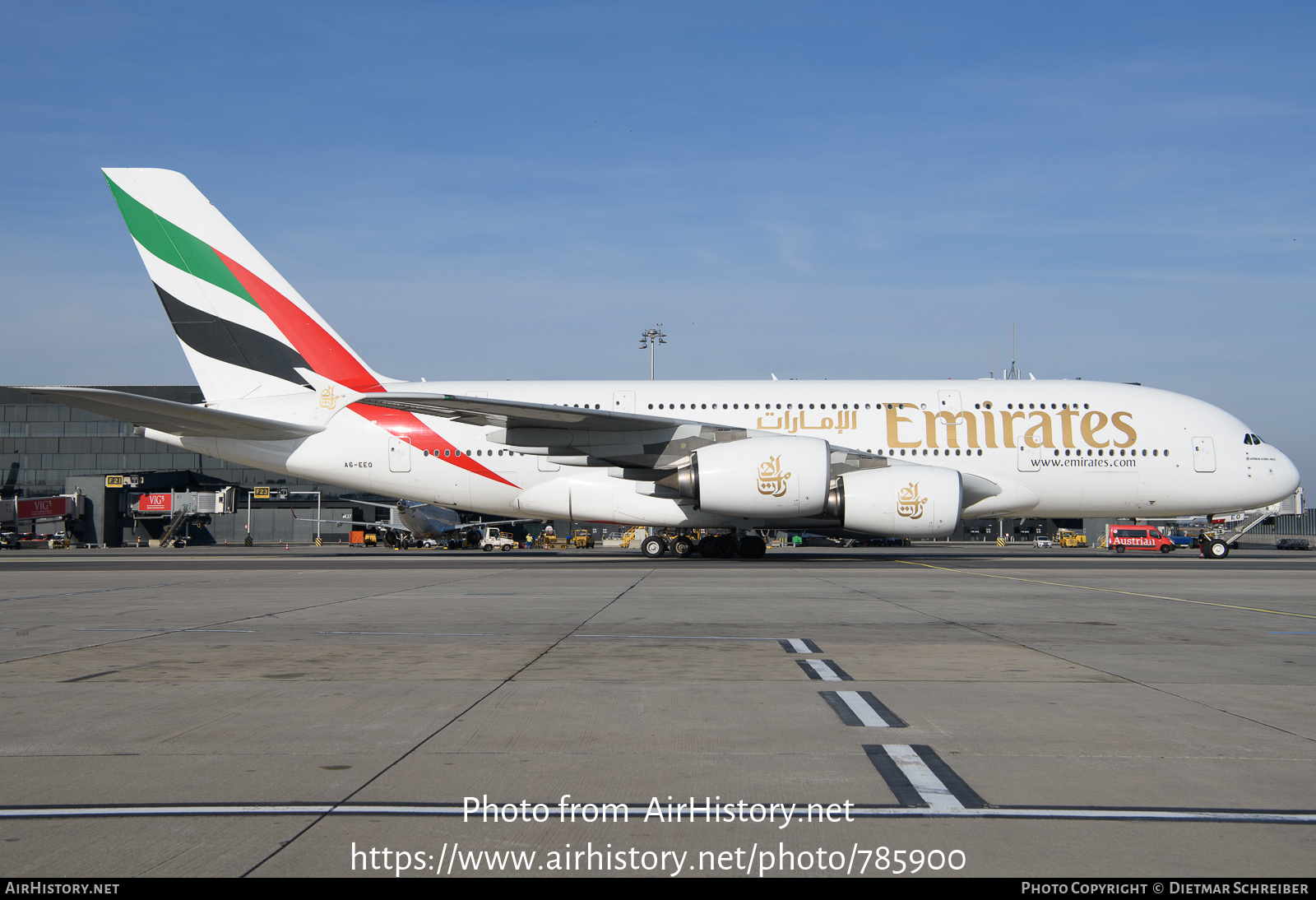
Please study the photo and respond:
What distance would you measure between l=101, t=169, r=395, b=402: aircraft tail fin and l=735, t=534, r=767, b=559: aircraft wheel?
1150 cm

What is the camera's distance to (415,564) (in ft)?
74.1

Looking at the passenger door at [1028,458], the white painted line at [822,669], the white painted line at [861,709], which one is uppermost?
the passenger door at [1028,458]

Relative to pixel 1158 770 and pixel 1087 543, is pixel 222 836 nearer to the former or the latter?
pixel 1158 770

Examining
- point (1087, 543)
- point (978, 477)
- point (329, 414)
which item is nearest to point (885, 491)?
point (978, 477)

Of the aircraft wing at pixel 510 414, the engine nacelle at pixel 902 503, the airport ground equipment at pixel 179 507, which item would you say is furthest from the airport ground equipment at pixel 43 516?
the engine nacelle at pixel 902 503

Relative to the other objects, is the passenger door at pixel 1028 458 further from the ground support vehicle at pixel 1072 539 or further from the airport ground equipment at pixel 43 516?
the airport ground equipment at pixel 43 516

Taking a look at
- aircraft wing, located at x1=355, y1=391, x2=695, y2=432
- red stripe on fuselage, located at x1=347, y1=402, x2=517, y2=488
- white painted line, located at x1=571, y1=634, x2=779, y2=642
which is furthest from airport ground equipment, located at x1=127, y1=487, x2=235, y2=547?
white painted line, located at x1=571, y1=634, x2=779, y2=642

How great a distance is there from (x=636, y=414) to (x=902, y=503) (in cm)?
666

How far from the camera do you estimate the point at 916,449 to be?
23281mm

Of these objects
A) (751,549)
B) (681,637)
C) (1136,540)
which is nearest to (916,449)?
(751,549)

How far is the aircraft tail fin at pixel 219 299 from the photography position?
76.9ft

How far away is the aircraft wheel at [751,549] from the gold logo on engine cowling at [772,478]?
14.0 ft

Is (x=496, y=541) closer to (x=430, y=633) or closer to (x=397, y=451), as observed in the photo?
(x=397, y=451)

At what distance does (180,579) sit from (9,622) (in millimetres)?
7110
